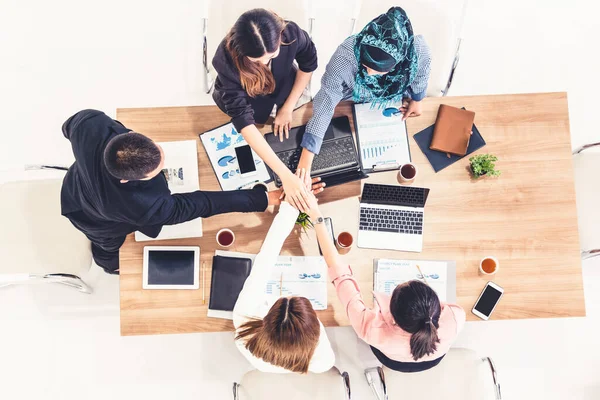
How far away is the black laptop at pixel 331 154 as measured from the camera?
2.14m

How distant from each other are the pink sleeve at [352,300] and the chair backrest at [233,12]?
134 centimetres

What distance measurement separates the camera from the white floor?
112 inches

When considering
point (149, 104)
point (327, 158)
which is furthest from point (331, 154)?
point (149, 104)

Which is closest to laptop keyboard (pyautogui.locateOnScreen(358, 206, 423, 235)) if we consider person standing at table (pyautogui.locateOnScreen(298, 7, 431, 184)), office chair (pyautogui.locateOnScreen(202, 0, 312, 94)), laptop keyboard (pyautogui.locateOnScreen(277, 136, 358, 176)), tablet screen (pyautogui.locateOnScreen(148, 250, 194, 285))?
laptop keyboard (pyautogui.locateOnScreen(277, 136, 358, 176))

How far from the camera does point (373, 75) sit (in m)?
2.01

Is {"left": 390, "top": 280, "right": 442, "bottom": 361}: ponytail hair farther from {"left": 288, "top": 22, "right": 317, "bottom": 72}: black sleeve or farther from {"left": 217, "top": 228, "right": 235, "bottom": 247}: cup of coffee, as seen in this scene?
{"left": 288, "top": 22, "right": 317, "bottom": 72}: black sleeve

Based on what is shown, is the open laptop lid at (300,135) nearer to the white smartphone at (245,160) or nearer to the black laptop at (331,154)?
the black laptop at (331,154)

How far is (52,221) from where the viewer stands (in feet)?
7.68

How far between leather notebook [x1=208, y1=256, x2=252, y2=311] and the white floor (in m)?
0.92

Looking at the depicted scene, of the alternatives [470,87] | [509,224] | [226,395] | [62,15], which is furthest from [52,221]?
[470,87]

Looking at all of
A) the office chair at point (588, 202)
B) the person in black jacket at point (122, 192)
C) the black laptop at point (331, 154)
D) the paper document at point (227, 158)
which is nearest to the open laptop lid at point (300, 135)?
the black laptop at point (331, 154)

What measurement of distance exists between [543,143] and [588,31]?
5.38 feet

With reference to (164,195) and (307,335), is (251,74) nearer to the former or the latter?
(164,195)

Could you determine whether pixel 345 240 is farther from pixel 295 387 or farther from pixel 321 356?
pixel 295 387
